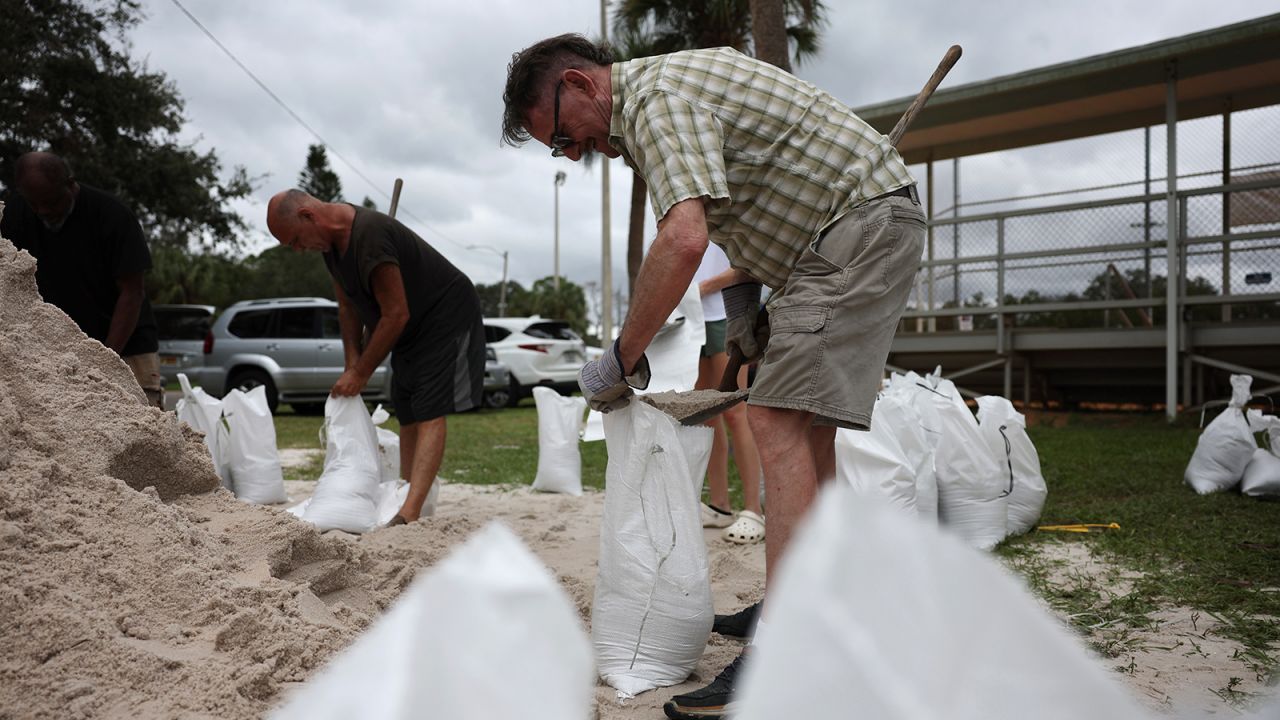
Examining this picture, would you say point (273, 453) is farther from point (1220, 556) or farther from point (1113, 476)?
point (1113, 476)

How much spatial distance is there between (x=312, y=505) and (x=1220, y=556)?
356cm

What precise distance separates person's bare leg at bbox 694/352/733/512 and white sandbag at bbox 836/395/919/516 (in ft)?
2.76

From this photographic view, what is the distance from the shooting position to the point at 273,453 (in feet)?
15.3

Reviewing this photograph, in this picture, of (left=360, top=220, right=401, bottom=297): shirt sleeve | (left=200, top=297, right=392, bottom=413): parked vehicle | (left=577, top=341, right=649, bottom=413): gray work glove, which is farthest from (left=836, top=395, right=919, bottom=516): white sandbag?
(left=200, top=297, right=392, bottom=413): parked vehicle

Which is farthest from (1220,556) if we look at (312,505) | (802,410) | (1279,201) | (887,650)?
(1279,201)

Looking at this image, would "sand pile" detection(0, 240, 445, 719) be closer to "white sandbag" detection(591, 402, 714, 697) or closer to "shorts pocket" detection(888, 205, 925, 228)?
"white sandbag" detection(591, 402, 714, 697)

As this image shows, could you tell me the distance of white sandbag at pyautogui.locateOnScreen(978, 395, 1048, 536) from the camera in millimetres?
3615

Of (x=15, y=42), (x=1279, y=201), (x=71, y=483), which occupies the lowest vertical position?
(x=71, y=483)

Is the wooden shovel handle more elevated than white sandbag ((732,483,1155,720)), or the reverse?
the wooden shovel handle

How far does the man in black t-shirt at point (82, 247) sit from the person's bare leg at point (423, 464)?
44.0 inches

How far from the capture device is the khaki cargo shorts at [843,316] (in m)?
2.04

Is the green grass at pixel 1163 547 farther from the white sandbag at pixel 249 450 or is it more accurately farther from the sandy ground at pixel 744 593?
the white sandbag at pixel 249 450

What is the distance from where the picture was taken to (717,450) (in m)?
4.06

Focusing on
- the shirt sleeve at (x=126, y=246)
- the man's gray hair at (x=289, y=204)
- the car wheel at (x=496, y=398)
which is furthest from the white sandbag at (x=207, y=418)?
the car wheel at (x=496, y=398)
